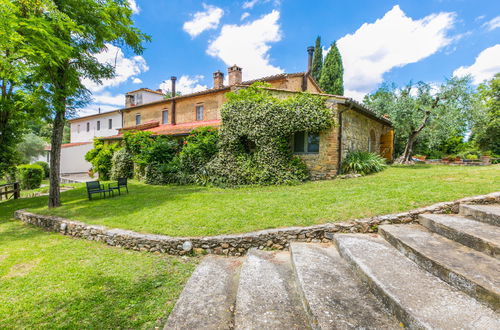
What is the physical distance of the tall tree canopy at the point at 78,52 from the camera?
727 cm

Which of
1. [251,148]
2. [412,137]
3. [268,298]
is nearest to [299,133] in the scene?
[251,148]

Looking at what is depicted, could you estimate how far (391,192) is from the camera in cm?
598

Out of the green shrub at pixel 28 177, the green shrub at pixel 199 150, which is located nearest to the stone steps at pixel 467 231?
the green shrub at pixel 199 150

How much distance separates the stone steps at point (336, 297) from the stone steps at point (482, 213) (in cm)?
242

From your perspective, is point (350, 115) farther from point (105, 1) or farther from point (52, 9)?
point (52, 9)

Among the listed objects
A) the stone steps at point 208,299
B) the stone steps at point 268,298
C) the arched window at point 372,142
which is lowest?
the stone steps at point 208,299

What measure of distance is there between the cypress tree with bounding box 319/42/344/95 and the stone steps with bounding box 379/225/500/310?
25.5 m

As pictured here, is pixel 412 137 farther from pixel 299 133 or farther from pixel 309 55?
pixel 309 55

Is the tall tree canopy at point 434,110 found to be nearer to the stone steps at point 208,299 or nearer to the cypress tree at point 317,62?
the stone steps at point 208,299

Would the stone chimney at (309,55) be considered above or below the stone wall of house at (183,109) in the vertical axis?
above

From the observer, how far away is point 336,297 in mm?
2506

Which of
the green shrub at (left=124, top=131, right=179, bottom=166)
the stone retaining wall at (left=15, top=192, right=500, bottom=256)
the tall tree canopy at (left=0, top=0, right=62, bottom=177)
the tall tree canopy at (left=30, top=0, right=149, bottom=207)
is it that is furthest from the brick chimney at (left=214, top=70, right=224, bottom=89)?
the stone retaining wall at (left=15, top=192, right=500, bottom=256)

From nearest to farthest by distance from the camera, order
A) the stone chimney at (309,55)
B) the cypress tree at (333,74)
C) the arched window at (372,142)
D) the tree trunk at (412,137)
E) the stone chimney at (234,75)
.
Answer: the tree trunk at (412,137), the arched window at (372,142), the stone chimney at (309,55), the stone chimney at (234,75), the cypress tree at (333,74)

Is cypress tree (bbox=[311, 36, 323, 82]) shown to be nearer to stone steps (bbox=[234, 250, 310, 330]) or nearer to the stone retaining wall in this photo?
the stone retaining wall
